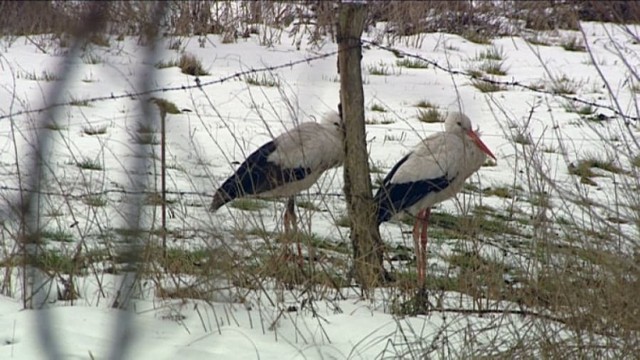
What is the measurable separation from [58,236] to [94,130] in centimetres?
325

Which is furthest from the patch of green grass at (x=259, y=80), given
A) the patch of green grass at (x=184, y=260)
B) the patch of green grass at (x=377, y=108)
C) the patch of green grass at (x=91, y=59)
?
the patch of green grass at (x=91, y=59)

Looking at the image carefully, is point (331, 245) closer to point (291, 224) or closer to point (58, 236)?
point (291, 224)

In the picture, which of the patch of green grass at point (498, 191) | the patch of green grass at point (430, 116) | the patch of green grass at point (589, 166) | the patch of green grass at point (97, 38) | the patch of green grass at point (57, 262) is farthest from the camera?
the patch of green grass at point (430, 116)

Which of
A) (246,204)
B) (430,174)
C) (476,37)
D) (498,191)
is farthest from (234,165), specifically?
(476,37)

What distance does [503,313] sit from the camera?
385 centimetres

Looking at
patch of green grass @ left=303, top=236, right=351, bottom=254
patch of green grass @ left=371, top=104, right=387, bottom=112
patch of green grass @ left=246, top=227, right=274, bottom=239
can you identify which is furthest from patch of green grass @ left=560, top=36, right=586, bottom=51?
patch of green grass @ left=246, top=227, right=274, bottom=239

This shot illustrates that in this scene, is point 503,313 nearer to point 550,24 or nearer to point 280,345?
point 280,345

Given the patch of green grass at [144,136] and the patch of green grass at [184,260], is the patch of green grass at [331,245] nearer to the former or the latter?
the patch of green grass at [184,260]

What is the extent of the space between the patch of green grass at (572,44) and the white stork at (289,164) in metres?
7.16

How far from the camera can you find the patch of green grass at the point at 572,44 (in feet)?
41.6

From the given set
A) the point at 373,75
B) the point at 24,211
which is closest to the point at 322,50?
the point at 373,75

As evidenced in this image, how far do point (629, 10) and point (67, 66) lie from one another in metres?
13.1

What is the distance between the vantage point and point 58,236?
5.39 meters

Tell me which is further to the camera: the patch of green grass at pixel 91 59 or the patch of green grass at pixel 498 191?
the patch of green grass at pixel 498 191
